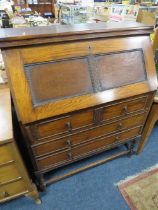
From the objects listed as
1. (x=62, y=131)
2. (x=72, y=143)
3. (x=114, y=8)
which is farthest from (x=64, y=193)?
(x=114, y=8)

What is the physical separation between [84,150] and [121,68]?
0.65 m

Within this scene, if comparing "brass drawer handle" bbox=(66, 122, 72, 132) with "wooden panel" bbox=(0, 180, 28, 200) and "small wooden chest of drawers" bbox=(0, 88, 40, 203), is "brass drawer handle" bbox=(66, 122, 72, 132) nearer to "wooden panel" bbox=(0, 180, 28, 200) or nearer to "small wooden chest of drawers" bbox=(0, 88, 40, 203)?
"small wooden chest of drawers" bbox=(0, 88, 40, 203)

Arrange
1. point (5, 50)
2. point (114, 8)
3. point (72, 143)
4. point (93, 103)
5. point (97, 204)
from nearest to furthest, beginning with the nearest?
1. point (5, 50)
2. point (93, 103)
3. point (72, 143)
4. point (97, 204)
5. point (114, 8)

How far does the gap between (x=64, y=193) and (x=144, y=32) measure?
52.2 inches

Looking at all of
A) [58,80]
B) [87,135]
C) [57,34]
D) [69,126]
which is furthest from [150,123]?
[57,34]

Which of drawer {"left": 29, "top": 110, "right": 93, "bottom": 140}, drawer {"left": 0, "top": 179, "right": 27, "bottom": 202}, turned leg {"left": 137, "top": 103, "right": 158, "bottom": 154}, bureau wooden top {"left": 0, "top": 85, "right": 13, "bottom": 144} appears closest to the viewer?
bureau wooden top {"left": 0, "top": 85, "right": 13, "bottom": 144}

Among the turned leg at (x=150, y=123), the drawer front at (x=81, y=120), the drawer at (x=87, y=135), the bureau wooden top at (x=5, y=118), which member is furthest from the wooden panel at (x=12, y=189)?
the turned leg at (x=150, y=123)

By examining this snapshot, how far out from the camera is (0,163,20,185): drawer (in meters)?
0.90

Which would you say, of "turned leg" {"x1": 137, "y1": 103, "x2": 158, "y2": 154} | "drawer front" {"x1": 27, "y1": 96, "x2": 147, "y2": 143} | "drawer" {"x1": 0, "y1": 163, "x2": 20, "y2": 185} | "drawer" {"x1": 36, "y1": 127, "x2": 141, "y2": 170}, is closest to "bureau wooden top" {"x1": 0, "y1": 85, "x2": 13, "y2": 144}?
"drawer front" {"x1": 27, "y1": 96, "x2": 147, "y2": 143}

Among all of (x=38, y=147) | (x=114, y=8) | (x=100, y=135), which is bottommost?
Result: (x=100, y=135)

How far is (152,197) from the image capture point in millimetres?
1288

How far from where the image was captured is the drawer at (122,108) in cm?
104

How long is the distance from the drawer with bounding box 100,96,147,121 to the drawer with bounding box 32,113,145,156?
8cm

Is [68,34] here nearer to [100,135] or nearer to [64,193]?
[100,135]
